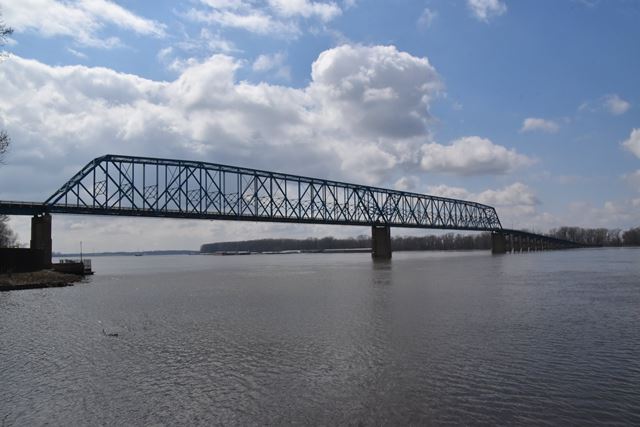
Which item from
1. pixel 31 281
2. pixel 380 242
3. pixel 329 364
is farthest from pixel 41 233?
pixel 380 242

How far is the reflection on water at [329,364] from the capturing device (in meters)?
11.1

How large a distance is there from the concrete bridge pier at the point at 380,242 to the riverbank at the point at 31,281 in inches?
3216

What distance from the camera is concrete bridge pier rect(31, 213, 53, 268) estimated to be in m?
70.2

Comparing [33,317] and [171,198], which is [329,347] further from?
[171,198]

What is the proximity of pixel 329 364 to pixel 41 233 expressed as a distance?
71432mm

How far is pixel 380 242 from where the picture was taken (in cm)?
12725

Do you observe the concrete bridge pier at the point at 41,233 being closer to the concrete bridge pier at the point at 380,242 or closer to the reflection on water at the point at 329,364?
the reflection on water at the point at 329,364

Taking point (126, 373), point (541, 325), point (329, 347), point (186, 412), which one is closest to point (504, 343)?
point (541, 325)

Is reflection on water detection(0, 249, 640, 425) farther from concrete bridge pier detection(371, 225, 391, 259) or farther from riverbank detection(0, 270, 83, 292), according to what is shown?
concrete bridge pier detection(371, 225, 391, 259)

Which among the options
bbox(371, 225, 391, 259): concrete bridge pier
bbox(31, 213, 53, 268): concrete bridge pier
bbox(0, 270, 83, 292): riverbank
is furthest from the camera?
bbox(371, 225, 391, 259): concrete bridge pier

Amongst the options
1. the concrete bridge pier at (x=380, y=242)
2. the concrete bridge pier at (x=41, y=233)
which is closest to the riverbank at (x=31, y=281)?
the concrete bridge pier at (x=41, y=233)

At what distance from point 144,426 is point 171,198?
90.9 meters

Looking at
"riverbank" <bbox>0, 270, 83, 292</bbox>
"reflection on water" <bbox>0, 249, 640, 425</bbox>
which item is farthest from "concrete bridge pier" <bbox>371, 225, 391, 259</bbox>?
"reflection on water" <bbox>0, 249, 640, 425</bbox>

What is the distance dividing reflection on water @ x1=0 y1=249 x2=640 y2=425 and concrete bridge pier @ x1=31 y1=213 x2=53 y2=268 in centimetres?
4661
